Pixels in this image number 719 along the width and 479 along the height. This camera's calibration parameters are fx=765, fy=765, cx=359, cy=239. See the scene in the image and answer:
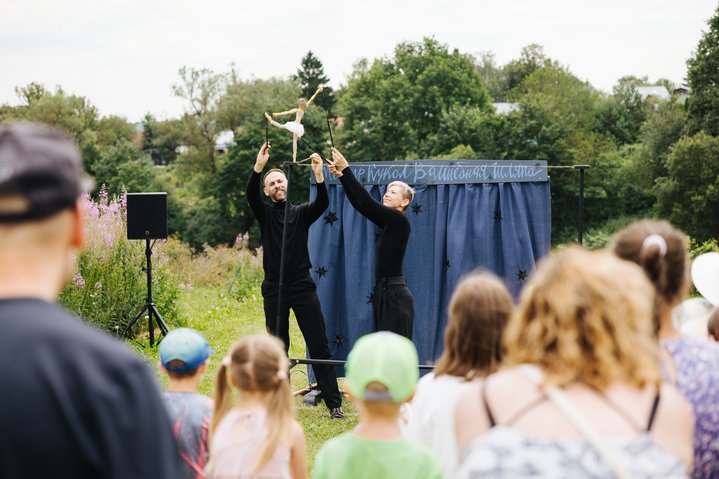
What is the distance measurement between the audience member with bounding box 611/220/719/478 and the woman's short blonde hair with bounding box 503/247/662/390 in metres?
0.51

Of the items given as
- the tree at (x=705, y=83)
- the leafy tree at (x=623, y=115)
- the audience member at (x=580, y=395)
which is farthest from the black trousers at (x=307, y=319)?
the leafy tree at (x=623, y=115)

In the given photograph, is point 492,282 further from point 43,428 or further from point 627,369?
point 43,428

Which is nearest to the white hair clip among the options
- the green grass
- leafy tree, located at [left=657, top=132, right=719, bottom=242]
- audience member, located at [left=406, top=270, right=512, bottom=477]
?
audience member, located at [left=406, top=270, right=512, bottom=477]

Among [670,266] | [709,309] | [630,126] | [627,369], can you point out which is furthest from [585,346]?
[630,126]

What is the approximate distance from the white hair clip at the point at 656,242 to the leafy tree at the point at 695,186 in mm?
32645

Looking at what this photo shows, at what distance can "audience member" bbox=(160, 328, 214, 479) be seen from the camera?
2818 millimetres

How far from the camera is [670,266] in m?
2.35

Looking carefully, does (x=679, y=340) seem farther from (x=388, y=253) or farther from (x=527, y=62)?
(x=527, y=62)

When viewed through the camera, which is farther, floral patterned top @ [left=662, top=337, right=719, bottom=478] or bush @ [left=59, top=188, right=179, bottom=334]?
bush @ [left=59, top=188, right=179, bottom=334]

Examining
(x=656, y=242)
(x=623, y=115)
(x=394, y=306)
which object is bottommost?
(x=394, y=306)

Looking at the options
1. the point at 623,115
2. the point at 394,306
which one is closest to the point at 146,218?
the point at 394,306

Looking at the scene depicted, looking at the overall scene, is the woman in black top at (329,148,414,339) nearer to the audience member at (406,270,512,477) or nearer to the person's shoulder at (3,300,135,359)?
the audience member at (406,270,512,477)

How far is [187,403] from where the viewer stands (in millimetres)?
2838

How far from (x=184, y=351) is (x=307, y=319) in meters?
3.26
